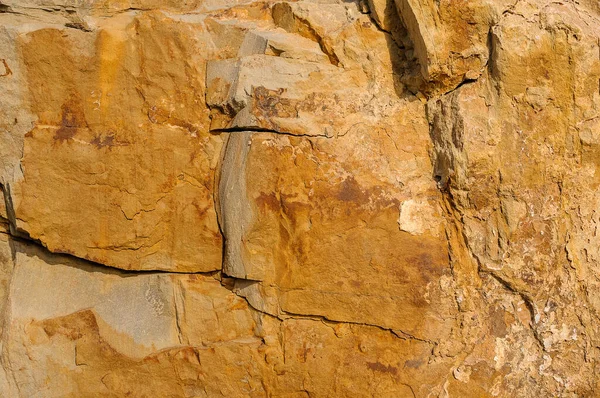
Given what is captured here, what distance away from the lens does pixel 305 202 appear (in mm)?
2656

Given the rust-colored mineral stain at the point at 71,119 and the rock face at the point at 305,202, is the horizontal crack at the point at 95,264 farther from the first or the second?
the rust-colored mineral stain at the point at 71,119

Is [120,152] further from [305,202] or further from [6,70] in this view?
[305,202]

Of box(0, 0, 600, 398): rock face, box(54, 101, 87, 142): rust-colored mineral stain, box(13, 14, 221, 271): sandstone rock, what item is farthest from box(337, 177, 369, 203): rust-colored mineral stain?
box(54, 101, 87, 142): rust-colored mineral stain

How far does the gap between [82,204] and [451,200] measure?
1.78 m

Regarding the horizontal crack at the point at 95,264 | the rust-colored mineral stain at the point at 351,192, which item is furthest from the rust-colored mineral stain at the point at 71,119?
the rust-colored mineral stain at the point at 351,192

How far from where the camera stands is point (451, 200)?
266 cm

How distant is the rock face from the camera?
2.61 metres

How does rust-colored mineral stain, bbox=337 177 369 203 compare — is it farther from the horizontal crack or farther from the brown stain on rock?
the brown stain on rock

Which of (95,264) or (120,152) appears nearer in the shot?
(120,152)

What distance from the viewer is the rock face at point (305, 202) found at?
261 cm

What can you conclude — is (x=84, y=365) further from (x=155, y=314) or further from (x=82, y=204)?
(x=82, y=204)

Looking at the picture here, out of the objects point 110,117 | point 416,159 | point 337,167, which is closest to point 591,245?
point 416,159

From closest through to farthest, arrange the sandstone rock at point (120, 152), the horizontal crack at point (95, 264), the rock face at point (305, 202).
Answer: the rock face at point (305, 202)
the sandstone rock at point (120, 152)
the horizontal crack at point (95, 264)

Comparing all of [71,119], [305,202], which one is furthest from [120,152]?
[305,202]
